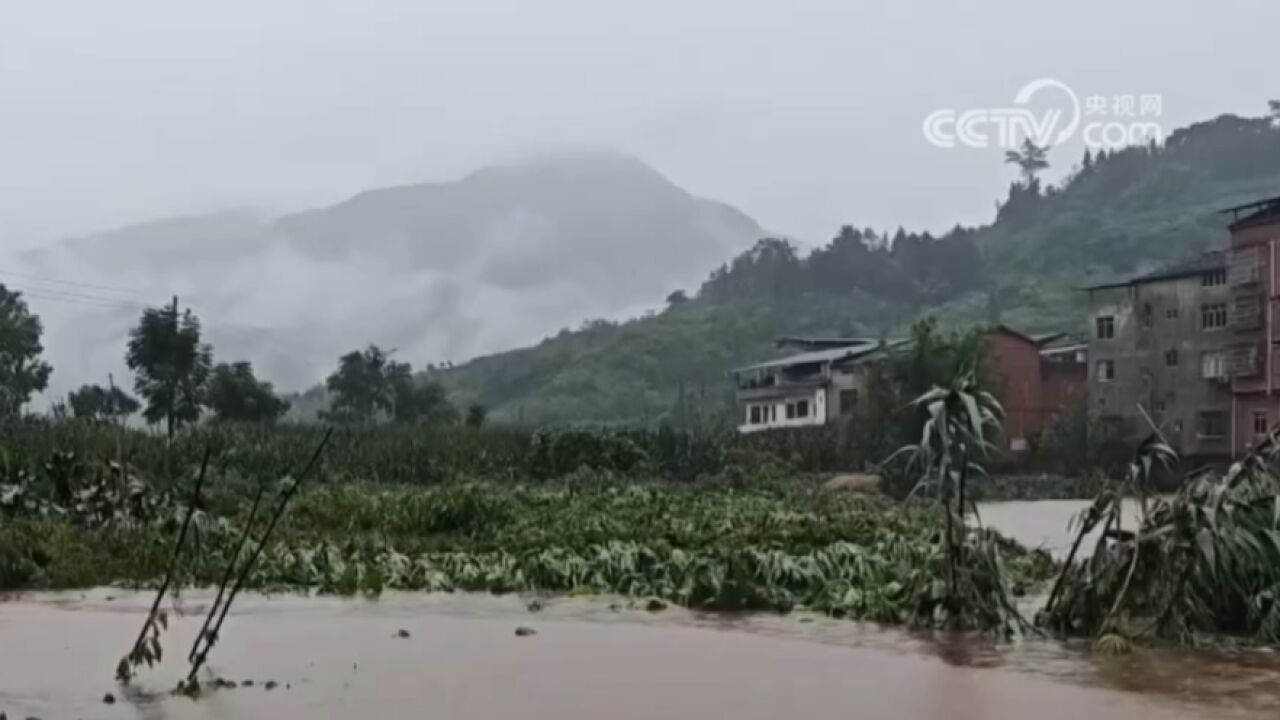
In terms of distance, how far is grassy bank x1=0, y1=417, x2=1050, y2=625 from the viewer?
8117 millimetres

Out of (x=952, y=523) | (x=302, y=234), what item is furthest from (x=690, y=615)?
(x=302, y=234)

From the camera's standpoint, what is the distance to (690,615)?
780cm

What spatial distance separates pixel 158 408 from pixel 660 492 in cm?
1618

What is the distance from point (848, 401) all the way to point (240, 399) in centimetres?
1336

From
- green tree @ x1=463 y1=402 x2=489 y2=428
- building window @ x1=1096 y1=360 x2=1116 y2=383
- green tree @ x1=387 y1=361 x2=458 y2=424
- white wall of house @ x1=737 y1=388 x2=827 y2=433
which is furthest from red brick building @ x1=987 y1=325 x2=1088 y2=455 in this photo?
green tree @ x1=387 y1=361 x2=458 y2=424

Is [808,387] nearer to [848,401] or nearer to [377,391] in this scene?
[848,401]

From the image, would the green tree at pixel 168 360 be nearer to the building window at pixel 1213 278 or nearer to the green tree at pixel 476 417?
the green tree at pixel 476 417

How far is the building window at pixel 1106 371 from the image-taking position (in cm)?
2772

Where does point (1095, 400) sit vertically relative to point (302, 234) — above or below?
below

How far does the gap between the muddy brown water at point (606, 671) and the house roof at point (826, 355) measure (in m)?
26.4

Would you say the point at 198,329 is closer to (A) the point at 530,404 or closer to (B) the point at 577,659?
(A) the point at 530,404

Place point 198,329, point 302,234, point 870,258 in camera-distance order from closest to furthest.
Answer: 1. point 198,329
2. point 870,258
3. point 302,234

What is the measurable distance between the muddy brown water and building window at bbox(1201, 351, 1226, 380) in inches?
737

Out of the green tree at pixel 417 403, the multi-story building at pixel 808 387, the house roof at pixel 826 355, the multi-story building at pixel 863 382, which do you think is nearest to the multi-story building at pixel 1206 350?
the multi-story building at pixel 863 382
